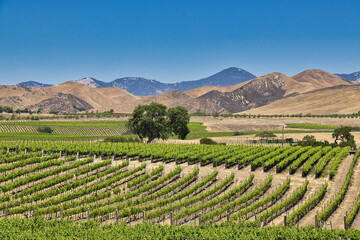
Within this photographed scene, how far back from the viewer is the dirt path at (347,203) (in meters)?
30.4

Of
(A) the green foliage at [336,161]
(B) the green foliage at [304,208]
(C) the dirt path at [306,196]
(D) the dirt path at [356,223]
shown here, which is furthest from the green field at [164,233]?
(A) the green foliage at [336,161]

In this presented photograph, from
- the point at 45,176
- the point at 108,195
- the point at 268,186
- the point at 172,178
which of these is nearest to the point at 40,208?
the point at 108,195

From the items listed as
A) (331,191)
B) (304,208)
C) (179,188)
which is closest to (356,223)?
(304,208)

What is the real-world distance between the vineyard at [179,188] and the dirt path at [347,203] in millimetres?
81

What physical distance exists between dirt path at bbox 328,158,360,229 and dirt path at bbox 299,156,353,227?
1.18 metres

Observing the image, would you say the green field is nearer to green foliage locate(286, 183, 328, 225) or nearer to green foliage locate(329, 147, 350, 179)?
green foliage locate(286, 183, 328, 225)

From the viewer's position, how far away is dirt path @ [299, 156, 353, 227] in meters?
30.9

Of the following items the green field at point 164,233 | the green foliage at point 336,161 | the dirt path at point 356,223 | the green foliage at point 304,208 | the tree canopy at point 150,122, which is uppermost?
the tree canopy at point 150,122

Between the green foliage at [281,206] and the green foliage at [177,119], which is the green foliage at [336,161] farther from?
the green foliage at [177,119]

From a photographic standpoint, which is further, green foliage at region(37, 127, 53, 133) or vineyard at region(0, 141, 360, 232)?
green foliage at region(37, 127, 53, 133)

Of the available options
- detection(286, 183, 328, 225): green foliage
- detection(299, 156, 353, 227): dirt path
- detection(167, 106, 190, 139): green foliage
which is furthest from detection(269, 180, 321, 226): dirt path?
detection(167, 106, 190, 139): green foliage

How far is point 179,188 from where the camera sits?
40531 mm

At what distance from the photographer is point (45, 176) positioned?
138 ft

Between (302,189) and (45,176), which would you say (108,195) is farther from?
(302,189)
